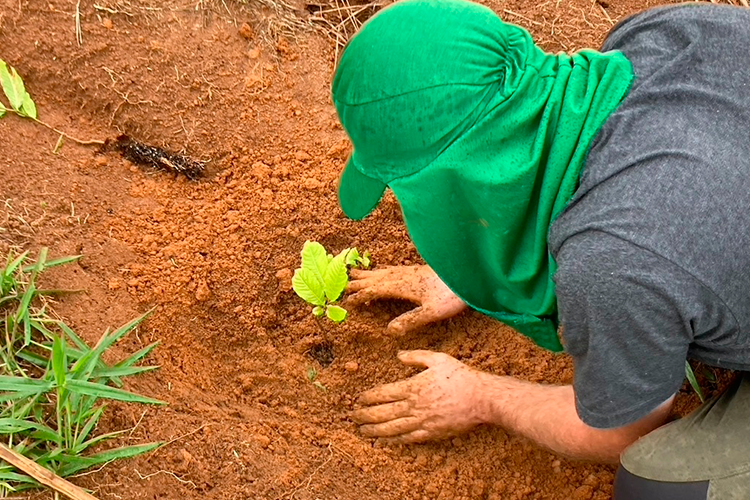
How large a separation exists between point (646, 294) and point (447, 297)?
3.13 feet

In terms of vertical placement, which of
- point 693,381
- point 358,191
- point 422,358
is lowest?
point 422,358

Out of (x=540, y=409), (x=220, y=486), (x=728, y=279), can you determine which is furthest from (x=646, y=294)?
(x=220, y=486)

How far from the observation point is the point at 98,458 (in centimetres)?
171

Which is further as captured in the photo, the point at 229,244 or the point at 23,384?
the point at 229,244

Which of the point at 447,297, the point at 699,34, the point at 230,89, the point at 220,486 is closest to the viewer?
the point at 699,34

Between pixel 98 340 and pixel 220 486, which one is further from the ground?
pixel 98 340

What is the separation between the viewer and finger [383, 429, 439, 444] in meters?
1.97

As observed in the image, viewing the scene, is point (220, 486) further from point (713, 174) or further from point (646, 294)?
point (713, 174)

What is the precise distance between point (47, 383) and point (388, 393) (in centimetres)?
84

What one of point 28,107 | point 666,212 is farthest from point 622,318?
point 28,107

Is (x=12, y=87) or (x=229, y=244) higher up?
(x=12, y=87)

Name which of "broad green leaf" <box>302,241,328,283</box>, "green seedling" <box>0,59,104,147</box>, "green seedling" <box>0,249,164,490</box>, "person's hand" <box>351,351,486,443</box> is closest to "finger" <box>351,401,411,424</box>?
"person's hand" <box>351,351,486,443</box>

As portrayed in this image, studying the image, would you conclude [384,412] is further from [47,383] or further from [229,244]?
[47,383]

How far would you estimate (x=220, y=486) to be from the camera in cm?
182
